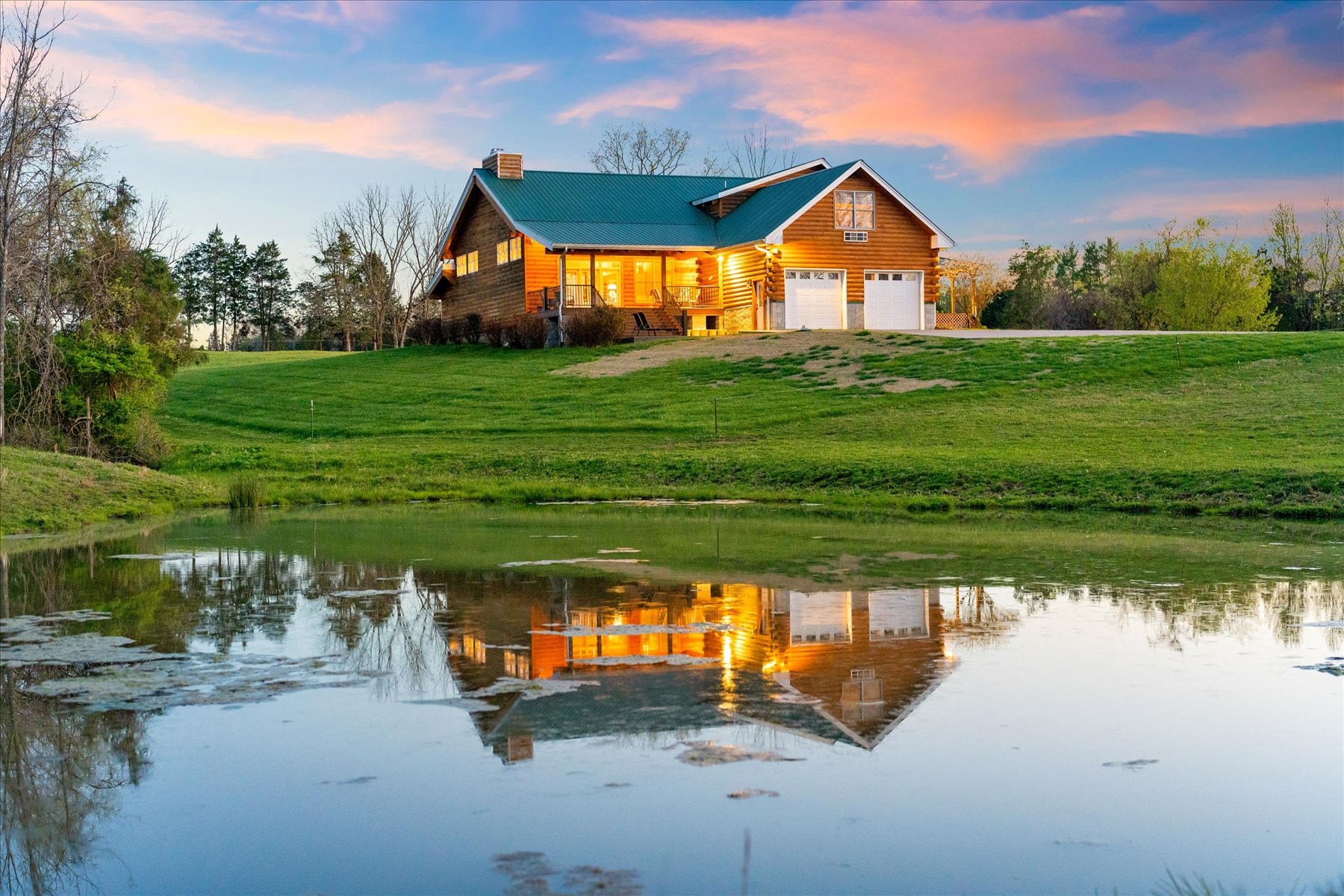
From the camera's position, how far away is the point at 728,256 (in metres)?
48.8

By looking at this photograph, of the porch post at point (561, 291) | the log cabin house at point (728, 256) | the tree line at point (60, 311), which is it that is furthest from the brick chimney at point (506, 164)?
the tree line at point (60, 311)

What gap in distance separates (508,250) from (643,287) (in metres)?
5.35

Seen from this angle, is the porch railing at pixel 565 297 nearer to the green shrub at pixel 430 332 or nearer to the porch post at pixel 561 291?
the porch post at pixel 561 291

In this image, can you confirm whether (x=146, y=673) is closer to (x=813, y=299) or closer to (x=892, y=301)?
(x=813, y=299)

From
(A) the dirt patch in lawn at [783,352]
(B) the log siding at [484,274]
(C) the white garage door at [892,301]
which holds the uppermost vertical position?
(B) the log siding at [484,274]

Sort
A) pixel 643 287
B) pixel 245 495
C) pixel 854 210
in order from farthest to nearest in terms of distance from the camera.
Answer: pixel 643 287, pixel 854 210, pixel 245 495

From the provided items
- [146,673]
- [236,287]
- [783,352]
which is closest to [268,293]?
[236,287]

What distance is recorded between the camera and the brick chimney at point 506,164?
52469 mm

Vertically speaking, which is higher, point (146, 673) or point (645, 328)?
point (645, 328)

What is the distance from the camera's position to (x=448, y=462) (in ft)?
89.2

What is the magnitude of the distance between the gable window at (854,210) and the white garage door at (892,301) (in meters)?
1.80

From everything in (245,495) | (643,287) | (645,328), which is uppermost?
(643,287)

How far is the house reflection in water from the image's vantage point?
7562mm

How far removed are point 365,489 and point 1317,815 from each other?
65.3 ft
